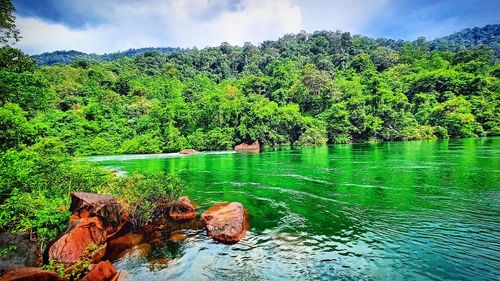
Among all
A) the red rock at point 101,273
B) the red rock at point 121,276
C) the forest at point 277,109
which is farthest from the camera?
the forest at point 277,109

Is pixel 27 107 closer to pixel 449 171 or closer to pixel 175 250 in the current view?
pixel 175 250

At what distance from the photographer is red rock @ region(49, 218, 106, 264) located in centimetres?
906

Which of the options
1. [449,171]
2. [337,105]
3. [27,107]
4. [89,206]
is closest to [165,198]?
[89,206]

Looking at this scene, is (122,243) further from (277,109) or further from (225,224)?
(277,109)

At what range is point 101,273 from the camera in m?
7.99

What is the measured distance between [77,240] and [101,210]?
2071mm

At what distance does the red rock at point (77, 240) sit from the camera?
29.7 ft

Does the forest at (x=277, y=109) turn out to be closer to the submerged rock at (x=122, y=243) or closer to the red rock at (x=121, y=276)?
the submerged rock at (x=122, y=243)

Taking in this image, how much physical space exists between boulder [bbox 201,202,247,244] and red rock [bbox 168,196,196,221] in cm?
165

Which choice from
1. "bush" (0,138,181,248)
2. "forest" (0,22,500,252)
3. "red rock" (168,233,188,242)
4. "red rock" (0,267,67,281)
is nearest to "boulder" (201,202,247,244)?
"red rock" (168,233,188,242)

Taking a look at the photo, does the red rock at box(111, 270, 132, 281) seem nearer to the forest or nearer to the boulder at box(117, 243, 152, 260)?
the boulder at box(117, 243, 152, 260)

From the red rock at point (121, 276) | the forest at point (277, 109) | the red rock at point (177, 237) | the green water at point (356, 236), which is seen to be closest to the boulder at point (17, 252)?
the red rock at point (121, 276)

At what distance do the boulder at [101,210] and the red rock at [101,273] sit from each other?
11.9 feet

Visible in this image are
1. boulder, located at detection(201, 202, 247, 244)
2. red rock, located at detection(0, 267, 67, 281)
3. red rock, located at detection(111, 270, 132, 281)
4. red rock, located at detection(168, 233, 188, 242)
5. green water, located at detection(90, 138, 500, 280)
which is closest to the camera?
red rock, located at detection(0, 267, 67, 281)
